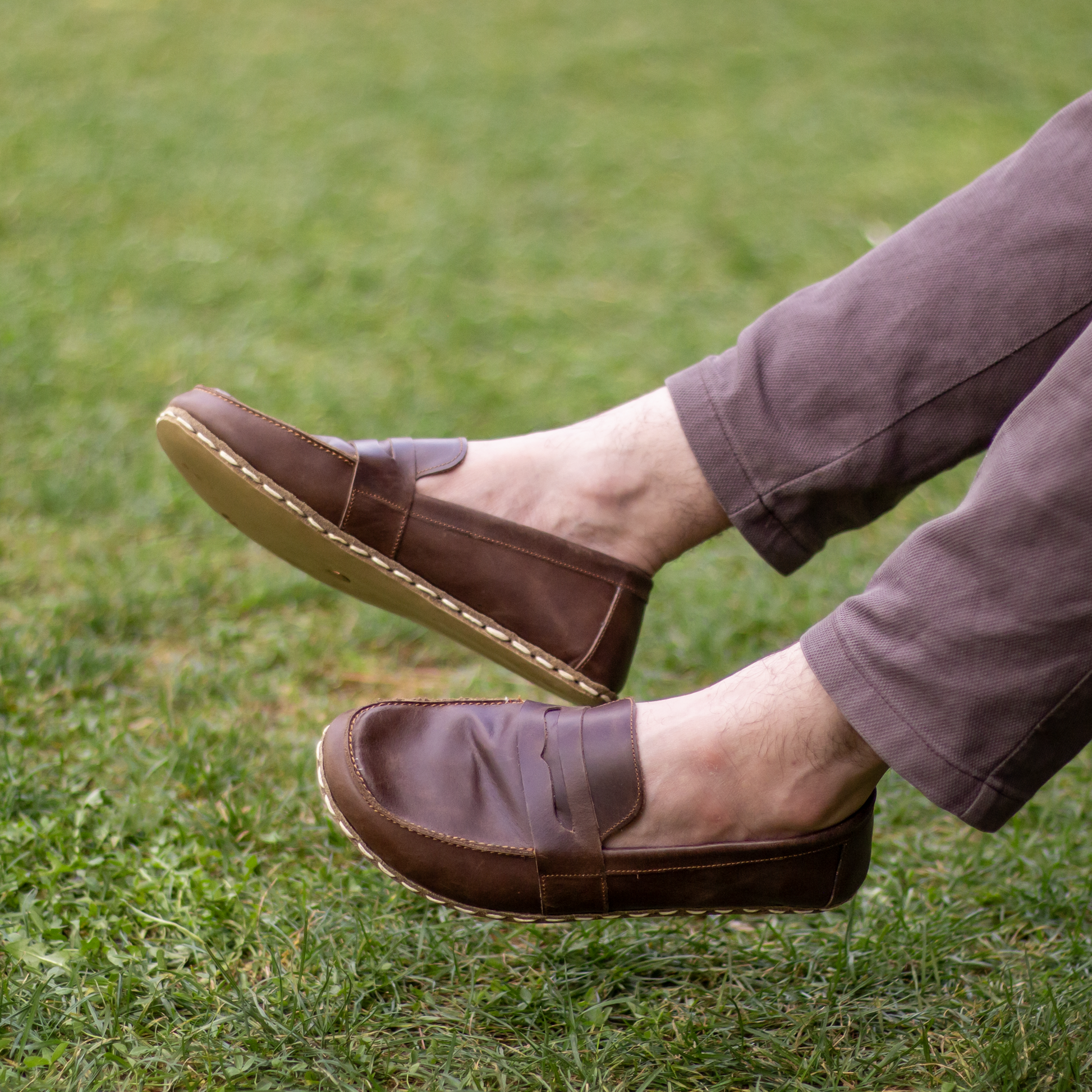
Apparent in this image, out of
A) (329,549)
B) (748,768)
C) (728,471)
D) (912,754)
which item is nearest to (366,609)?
(329,549)

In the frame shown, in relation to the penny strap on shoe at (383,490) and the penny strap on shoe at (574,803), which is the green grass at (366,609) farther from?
the penny strap on shoe at (383,490)

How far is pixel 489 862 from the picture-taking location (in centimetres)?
117

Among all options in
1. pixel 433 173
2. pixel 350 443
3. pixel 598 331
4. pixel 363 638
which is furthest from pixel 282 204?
pixel 350 443

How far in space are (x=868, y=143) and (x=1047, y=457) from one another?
421 cm

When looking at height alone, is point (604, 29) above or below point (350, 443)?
below

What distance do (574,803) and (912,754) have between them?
0.35 meters

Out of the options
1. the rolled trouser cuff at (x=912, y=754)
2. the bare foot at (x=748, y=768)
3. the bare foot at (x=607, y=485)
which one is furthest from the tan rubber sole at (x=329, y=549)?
the rolled trouser cuff at (x=912, y=754)

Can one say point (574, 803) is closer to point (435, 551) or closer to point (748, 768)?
point (748, 768)

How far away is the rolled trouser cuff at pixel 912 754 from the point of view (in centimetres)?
102

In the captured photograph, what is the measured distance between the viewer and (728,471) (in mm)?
1319

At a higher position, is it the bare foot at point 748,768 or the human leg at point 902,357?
the human leg at point 902,357

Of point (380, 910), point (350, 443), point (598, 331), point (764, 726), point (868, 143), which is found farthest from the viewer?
point (868, 143)

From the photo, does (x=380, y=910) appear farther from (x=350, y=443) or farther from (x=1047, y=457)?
(x=1047, y=457)

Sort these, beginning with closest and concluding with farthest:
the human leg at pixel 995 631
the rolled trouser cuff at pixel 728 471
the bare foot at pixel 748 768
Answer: the human leg at pixel 995 631 < the bare foot at pixel 748 768 < the rolled trouser cuff at pixel 728 471
